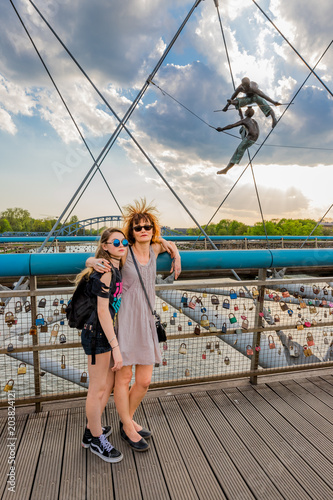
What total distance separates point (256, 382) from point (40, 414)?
4.59 feet

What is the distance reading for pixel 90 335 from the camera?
1.34 metres

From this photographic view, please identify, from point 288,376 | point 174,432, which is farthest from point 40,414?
point 288,376

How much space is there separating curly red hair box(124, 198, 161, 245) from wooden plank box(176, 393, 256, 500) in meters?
1.07

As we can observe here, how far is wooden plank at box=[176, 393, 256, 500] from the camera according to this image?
50.9 inches

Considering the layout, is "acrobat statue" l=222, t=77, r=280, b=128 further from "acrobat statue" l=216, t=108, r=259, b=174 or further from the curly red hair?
the curly red hair

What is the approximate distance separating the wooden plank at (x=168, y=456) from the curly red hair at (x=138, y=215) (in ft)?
3.33

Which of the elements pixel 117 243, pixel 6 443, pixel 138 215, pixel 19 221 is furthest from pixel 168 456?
pixel 19 221

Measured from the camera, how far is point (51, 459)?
141cm

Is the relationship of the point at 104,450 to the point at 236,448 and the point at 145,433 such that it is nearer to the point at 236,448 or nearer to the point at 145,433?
the point at 145,433

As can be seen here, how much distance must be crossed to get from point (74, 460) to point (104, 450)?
0.14 meters

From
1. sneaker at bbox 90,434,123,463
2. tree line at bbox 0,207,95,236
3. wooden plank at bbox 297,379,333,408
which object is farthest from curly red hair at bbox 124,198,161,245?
tree line at bbox 0,207,95,236

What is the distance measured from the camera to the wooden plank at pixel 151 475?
4.08 ft

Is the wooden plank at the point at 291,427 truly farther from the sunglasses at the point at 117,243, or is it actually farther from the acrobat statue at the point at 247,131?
the acrobat statue at the point at 247,131

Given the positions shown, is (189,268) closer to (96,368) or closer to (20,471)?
(96,368)
